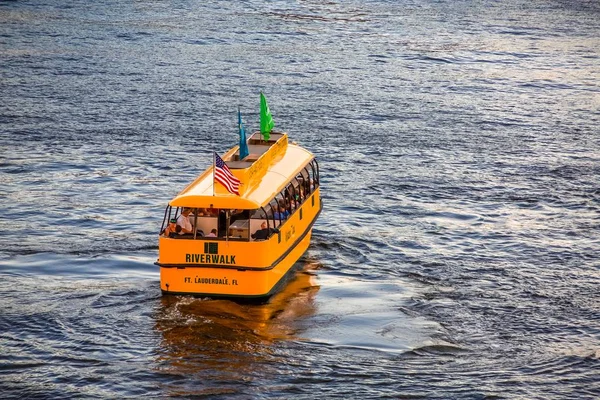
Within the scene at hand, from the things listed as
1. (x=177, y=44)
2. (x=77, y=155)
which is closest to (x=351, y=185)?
(x=77, y=155)

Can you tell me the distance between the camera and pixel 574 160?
44.6 meters

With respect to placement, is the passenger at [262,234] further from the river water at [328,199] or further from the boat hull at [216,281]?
the river water at [328,199]

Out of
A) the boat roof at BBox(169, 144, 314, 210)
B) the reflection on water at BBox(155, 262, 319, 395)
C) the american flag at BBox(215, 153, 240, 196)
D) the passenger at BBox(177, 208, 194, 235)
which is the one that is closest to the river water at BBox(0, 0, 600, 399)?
the reflection on water at BBox(155, 262, 319, 395)

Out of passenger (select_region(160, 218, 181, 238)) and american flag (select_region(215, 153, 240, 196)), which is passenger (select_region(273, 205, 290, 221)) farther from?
passenger (select_region(160, 218, 181, 238))

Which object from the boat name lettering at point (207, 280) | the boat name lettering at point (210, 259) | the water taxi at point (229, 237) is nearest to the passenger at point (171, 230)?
the water taxi at point (229, 237)

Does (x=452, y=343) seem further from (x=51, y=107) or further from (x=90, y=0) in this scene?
(x=90, y=0)

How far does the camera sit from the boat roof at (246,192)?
91.2ft

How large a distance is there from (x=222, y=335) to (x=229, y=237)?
2.40m

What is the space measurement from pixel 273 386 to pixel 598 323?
8.94m

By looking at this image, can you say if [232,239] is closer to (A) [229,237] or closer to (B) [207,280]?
(A) [229,237]

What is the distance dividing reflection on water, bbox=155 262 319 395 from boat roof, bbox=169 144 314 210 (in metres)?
2.44

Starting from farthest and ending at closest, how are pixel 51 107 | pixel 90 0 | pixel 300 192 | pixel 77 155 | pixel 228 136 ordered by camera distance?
pixel 90 0
pixel 51 107
pixel 228 136
pixel 77 155
pixel 300 192

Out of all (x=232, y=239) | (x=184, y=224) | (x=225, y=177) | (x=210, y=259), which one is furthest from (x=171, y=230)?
(x=225, y=177)

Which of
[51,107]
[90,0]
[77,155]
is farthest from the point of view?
[90,0]
